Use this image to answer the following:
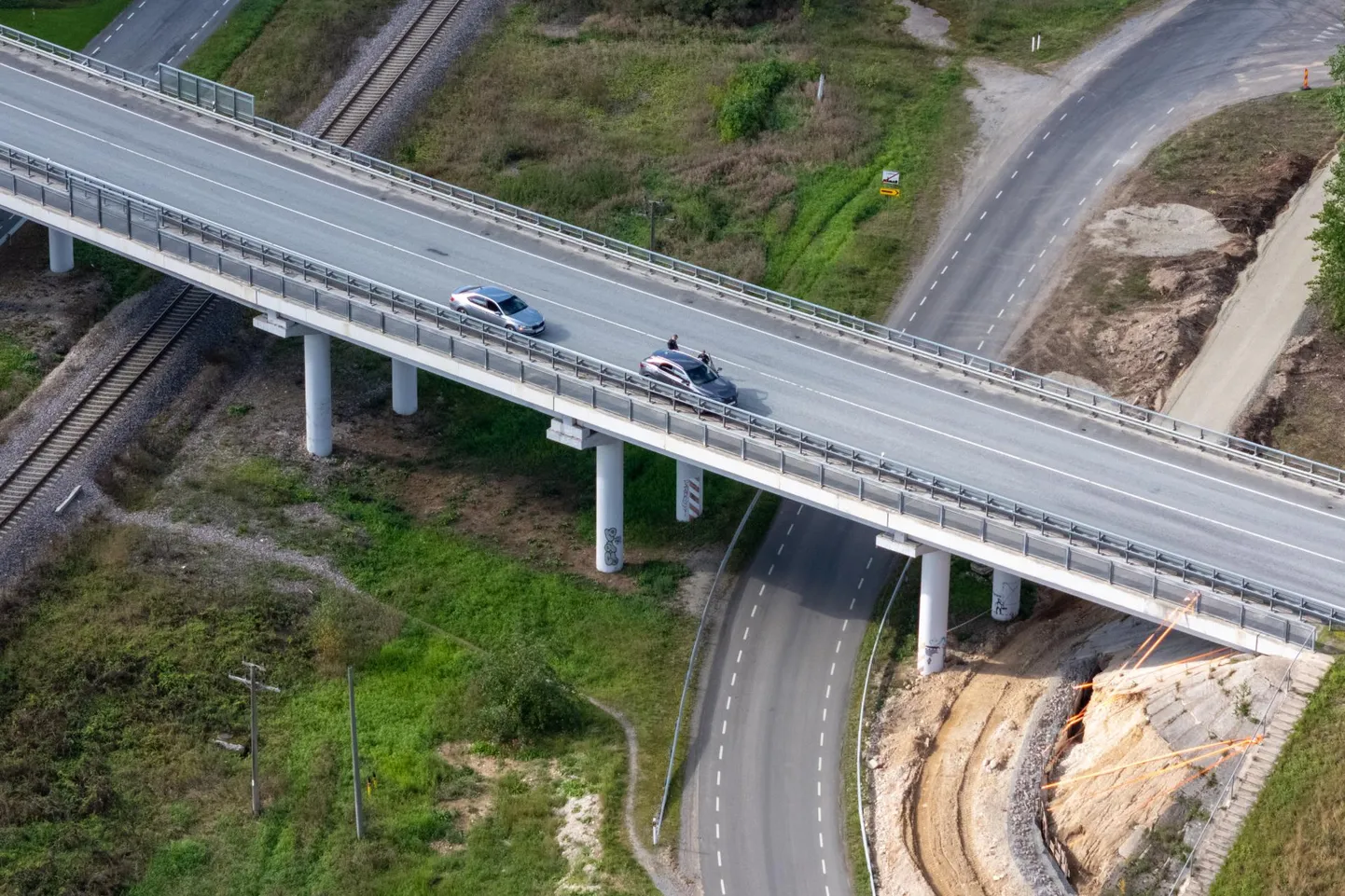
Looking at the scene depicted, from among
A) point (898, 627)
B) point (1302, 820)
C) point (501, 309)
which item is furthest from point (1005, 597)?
point (501, 309)

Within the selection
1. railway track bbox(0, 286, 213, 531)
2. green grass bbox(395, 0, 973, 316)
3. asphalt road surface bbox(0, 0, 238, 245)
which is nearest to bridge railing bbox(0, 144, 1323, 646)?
railway track bbox(0, 286, 213, 531)

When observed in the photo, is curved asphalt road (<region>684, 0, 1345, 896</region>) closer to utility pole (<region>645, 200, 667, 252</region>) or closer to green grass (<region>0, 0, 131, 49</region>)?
utility pole (<region>645, 200, 667, 252</region>)

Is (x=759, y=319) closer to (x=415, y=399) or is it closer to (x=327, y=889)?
(x=415, y=399)

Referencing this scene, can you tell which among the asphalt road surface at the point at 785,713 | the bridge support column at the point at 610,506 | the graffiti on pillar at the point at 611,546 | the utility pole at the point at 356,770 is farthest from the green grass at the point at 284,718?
the asphalt road surface at the point at 785,713

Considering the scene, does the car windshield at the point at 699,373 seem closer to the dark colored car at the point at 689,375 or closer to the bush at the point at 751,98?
the dark colored car at the point at 689,375

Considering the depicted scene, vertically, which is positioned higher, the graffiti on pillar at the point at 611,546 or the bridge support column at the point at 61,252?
the bridge support column at the point at 61,252

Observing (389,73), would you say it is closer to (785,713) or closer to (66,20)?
(66,20)
